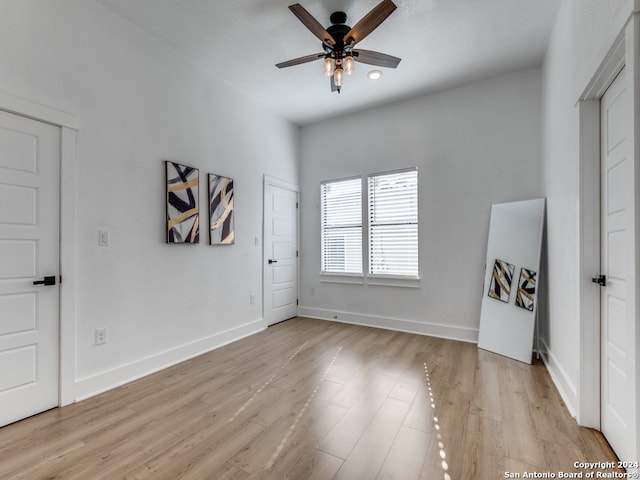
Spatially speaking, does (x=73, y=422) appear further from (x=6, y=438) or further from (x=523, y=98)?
(x=523, y=98)

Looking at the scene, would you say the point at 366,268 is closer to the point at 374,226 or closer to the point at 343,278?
the point at 343,278

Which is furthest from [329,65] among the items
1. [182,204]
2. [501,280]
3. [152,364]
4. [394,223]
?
[152,364]

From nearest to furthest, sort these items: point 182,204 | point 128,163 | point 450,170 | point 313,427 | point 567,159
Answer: point 313,427
point 567,159
point 128,163
point 182,204
point 450,170

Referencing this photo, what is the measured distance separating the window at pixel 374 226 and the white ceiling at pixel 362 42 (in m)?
1.33

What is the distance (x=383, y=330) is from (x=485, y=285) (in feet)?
4.92

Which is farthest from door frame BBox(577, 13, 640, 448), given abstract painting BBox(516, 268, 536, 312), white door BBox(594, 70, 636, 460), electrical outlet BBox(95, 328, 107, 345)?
electrical outlet BBox(95, 328, 107, 345)

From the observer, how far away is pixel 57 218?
2.36m

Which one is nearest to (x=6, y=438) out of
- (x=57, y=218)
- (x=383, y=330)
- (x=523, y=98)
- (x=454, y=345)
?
(x=57, y=218)

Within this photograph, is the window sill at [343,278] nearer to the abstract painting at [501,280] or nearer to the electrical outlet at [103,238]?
the abstract painting at [501,280]

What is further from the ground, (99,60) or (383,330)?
(99,60)

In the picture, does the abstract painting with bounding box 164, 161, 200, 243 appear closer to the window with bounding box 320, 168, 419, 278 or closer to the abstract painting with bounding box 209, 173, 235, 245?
the abstract painting with bounding box 209, 173, 235, 245

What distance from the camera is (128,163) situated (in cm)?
283

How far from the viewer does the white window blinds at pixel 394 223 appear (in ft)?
14.3

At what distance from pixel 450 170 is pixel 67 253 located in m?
4.24
